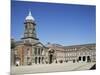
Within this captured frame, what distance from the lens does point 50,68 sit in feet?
6.69

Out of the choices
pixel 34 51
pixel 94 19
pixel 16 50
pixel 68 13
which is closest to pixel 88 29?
pixel 94 19

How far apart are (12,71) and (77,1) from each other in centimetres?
101

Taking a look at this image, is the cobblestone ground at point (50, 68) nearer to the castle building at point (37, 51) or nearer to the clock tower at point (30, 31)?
the castle building at point (37, 51)

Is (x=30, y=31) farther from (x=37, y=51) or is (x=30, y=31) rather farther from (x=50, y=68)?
(x=50, y=68)

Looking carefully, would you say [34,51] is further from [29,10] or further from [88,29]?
[88,29]

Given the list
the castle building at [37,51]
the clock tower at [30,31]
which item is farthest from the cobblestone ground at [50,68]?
the clock tower at [30,31]

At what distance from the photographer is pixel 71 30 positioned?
2137 millimetres

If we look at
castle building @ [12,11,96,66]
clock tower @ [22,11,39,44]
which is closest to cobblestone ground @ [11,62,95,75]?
castle building @ [12,11,96,66]

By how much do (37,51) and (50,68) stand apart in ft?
0.74

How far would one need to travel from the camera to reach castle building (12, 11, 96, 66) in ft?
6.38

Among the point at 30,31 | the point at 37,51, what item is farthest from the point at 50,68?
the point at 30,31

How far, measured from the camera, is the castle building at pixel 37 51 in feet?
6.38

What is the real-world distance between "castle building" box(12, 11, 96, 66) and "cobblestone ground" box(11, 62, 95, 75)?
4 cm

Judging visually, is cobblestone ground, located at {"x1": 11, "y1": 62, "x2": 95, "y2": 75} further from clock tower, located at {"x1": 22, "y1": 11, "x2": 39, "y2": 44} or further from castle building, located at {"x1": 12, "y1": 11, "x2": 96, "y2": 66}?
clock tower, located at {"x1": 22, "y1": 11, "x2": 39, "y2": 44}
